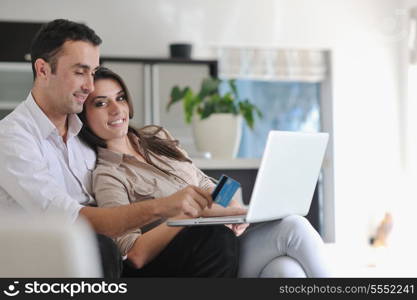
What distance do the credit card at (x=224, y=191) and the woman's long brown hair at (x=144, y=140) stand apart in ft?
1.78

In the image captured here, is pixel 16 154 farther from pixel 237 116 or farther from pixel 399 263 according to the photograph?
pixel 399 263

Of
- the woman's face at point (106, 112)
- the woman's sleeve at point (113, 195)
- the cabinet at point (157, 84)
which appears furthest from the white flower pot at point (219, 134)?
the cabinet at point (157, 84)

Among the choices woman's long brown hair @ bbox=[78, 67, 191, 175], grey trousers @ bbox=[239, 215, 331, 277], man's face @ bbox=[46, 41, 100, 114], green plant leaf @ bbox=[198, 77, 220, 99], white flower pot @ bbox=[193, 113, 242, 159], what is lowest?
grey trousers @ bbox=[239, 215, 331, 277]

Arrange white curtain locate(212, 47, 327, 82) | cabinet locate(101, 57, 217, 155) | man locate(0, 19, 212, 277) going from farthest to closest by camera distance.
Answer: white curtain locate(212, 47, 327, 82) → cabinet locate(101, 57, 217, 155) → man locate(0, 19, 212, 277)

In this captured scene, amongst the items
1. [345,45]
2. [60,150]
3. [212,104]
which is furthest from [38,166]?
[345,45]

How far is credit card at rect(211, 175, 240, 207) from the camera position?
176 centimetres

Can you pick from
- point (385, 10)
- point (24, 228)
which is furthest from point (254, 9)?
point (24, 228)

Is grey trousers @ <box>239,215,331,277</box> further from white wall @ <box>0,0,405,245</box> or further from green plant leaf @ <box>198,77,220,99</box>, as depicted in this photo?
white wall @ <box>0,0,405,245</box>

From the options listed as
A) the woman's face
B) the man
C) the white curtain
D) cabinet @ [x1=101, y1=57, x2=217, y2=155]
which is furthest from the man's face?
the white curtain

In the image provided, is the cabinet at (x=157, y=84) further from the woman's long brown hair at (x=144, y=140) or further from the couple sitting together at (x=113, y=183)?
the couple sitting together at (x=113, y=183)

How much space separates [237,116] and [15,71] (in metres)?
3.03

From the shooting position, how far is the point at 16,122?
1999 millimetres

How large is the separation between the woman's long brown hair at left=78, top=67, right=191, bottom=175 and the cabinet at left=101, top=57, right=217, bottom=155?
13.4ft

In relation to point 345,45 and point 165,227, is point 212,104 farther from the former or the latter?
point 345,45
